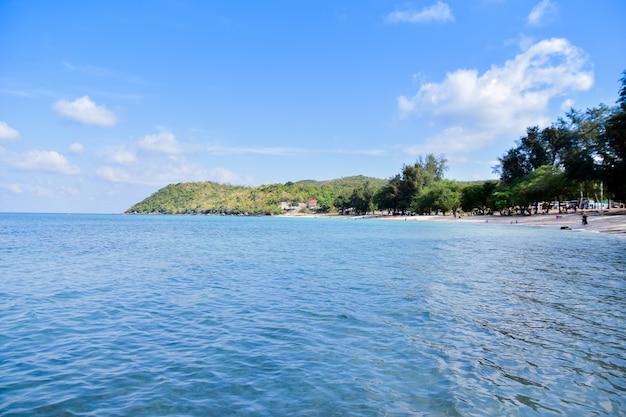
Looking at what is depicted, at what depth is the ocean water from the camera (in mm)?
6070

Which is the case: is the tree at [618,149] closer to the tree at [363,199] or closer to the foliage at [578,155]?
the foliage at [578,155]

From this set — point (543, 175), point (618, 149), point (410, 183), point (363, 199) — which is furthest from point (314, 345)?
point (363, 199)

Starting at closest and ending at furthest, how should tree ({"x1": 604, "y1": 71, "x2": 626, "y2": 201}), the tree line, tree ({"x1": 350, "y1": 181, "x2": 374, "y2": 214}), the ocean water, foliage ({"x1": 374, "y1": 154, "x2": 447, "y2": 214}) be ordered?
the ocean water < tree ({"x1": 604, "y1": 71, "x2": 626, "y2": 201}) < the tree line < foliage ({"x1": 374, "y1": 154, "x2": 447, "y2": 214}) < tree ({"x1": 350, "y1": 181, "x2": 374, "y2": 214})

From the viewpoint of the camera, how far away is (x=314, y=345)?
8.57 metres

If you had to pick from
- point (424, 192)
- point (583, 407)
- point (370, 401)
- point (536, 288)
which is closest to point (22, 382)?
point (370, 401)

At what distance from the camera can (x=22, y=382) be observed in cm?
682

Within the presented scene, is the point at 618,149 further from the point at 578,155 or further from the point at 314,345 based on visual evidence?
the point at 314,345

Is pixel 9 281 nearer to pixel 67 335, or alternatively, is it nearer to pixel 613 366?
pixel 67 335

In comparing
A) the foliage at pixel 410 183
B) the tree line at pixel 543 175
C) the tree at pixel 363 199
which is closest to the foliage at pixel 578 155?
the tree line at pixel 543 175

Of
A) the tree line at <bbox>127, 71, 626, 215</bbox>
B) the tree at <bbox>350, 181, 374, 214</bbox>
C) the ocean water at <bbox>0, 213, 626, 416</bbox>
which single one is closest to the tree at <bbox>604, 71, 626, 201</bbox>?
the tree line at <bbox>127, 71, 626, 215</bbox>

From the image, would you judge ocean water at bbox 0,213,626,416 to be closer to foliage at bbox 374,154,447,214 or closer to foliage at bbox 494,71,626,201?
foliage at bbox 494,71,626,201

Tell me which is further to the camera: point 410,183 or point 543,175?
point 410,183

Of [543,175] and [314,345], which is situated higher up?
[543,175]

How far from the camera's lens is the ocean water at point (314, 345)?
6.07 metres
